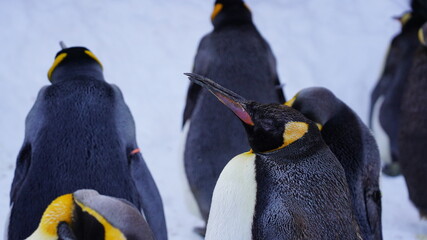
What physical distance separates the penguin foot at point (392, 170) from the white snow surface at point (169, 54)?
55mm

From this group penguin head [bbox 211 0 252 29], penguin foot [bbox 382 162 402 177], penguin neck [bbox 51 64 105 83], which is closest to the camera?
penguin neck [bbox 51 64 105 83]

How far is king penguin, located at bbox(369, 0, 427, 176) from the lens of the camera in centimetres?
386

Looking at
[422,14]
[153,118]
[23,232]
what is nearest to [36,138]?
[23,232]

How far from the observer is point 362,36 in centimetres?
472

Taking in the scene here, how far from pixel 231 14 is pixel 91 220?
182cm

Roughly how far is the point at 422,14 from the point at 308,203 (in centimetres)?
317

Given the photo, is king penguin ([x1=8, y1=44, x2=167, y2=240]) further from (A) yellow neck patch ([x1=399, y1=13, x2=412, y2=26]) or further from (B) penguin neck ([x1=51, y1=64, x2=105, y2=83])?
(A) yellow neck patch ([x1=399, y1=13, x2=412, y2=26])

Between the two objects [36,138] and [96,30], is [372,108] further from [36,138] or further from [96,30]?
[36,138]

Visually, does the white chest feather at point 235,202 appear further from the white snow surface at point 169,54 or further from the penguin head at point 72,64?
the white snow surface at point 169,54

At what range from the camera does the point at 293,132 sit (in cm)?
150

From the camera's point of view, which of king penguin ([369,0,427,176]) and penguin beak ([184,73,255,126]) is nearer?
penguin beak ([184,73,255,126])

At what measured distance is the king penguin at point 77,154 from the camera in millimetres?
1956

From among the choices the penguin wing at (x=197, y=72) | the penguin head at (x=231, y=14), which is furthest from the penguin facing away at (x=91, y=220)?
the penguin head at (x=231, y=14)

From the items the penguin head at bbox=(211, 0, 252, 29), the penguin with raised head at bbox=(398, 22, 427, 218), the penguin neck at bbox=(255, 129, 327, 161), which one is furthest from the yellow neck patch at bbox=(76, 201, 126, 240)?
the penguin with raised head at bbox=(398, 22, 427, 218)
